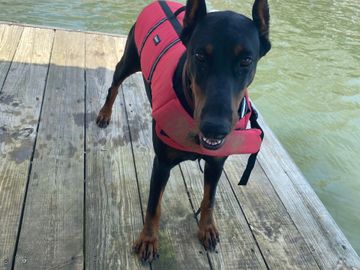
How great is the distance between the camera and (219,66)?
6.06 feet

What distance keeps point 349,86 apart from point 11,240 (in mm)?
4951

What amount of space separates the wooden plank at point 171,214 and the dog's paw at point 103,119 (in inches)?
8.0

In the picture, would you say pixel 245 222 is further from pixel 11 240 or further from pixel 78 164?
pixel 11 240

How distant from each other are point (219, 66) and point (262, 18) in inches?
15.5

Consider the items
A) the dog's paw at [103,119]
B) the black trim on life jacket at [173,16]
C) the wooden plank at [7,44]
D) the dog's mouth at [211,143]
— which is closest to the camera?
the dog's mouth at [211,143]

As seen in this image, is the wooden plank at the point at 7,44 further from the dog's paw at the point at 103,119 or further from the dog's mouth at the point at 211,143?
the dog's mouth at the point at 211,143

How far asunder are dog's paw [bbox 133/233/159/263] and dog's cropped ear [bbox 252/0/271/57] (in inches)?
45.7

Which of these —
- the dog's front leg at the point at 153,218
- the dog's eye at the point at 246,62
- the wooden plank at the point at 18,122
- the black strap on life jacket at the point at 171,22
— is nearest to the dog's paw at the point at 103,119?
the wooden plank at the point at 18,122

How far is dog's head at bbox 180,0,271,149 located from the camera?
5.74 ft

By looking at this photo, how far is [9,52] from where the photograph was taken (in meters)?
4.18

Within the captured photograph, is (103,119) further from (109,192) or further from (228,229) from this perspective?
(228,229)

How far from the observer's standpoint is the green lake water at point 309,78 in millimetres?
4078

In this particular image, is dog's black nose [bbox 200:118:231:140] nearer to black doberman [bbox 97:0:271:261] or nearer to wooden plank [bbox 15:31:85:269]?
black doberman [bbox 97:0:271:261]

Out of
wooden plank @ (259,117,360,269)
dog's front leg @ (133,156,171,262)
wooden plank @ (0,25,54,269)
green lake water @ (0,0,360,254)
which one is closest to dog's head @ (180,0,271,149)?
dog's front leg @ (133,156,171,262)
